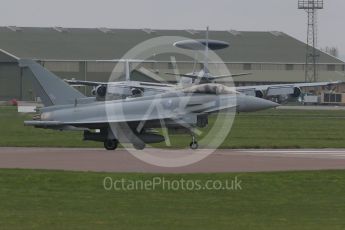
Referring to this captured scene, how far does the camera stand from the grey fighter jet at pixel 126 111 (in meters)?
30.4

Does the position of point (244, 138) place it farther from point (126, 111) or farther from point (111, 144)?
point (126, 111)

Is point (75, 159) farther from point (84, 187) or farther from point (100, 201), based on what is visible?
point (100, 201)

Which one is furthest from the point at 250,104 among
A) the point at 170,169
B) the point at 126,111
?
the point at 170,169

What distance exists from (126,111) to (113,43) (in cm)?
8895

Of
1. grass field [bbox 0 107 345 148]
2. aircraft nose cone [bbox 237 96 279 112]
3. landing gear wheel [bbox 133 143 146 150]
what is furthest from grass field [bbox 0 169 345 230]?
grass field [bbox 0 107 345 148]

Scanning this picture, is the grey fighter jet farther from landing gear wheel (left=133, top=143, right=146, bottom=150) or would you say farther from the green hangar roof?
the green hangar roof

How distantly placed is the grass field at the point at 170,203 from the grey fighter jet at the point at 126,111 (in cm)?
891

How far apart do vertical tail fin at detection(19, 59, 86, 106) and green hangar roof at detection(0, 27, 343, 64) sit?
263ft

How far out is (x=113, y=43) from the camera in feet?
391

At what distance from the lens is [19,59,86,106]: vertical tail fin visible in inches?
1230

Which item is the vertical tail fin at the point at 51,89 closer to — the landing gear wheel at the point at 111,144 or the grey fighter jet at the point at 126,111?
the grey fighter jet at the point at 126,111

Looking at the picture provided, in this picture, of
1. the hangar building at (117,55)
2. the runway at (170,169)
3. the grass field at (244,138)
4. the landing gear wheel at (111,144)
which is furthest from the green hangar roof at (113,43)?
the runway at (170,169)

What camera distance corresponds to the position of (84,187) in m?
19.2

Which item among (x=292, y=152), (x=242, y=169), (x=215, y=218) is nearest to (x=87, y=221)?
(x=215, y=218)
